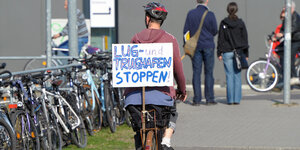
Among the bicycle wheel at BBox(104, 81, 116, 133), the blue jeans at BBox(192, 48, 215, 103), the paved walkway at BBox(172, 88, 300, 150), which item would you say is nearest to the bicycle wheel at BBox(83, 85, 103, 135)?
the bicycle wheel at BBox(104, 81, 116, 133)

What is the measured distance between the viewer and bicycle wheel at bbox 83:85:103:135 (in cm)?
958

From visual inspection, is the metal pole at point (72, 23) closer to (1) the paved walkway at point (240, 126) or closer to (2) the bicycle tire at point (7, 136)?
(1) the paved walkway at point (240, 126)

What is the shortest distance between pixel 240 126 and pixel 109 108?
1.98 m

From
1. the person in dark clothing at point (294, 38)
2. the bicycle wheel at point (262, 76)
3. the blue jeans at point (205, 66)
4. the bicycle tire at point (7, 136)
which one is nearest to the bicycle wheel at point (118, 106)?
the blue jeans at point (205, 66)

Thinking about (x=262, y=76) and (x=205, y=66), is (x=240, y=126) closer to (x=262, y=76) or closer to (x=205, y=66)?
(x=205, y=66)

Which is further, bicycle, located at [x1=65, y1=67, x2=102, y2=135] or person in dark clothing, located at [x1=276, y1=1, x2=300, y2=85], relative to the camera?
person in dark clothing, located at [x1=276, y1=1, x2=300, y2=85]

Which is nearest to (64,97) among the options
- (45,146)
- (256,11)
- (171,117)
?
(45,146)

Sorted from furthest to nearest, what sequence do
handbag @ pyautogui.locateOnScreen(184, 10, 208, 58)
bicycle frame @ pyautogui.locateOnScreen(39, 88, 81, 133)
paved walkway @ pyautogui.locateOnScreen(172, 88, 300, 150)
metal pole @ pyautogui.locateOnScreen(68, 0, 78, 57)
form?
1. handbag @ pyautogui.locateOnScreen(184, 10, 208, 58)
2. metal pole @ pyautogui.locateOnScreen(68, 0, 78, 57)
3. paved walkway @ pyautogui.locateOnScreen(172, 88, 300, 150)
4. bicycle frame @ pyautogui.locateOnScreen(39, 88, 81, 133)

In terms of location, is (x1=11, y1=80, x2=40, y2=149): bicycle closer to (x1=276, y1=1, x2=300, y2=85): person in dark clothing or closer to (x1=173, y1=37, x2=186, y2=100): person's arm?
(x1=173, y1=37, x2=186, y2=100): person's arm

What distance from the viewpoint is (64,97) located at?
8.88 metres

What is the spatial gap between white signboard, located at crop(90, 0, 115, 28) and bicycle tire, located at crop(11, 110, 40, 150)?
9651mm

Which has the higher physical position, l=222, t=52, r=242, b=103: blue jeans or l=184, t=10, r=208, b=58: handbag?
l=184, t=10, r=208, b=58: handbag

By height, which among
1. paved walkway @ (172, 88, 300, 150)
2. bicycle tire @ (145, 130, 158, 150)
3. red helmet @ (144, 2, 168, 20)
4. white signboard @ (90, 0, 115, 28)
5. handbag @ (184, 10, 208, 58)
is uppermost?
white signboard @ (90, 0, 115, 28)

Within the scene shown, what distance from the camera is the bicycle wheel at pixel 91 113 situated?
9583 mm
